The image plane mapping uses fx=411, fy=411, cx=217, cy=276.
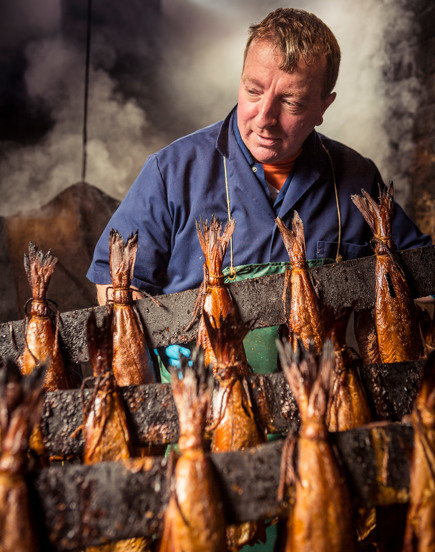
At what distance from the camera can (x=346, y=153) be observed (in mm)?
2721

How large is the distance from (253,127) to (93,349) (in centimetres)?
154

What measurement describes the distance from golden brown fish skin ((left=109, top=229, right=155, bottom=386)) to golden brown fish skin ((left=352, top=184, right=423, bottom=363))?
1.00 meters

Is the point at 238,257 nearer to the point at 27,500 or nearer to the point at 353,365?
the point at 353,365

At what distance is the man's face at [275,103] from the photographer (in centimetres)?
208

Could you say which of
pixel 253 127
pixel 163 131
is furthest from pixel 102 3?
pixel 253 127

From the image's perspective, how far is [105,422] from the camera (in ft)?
4.08

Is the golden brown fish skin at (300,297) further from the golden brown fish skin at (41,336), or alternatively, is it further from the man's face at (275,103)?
the golden brown fish skin at (41,336)

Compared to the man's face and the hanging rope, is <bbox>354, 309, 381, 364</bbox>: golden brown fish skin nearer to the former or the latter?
the man's face

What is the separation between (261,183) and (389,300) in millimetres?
1029

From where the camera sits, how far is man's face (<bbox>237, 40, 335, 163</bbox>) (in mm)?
2082

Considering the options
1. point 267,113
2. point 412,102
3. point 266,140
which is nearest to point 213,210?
point 266,140

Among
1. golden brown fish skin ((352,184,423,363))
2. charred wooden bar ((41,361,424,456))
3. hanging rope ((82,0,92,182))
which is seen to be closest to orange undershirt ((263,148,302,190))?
golden brown fish skin ((352,184,423,363))

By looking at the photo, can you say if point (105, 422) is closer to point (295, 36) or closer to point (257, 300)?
point (257, 300)

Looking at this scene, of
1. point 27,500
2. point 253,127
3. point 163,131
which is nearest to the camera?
point 27,500
